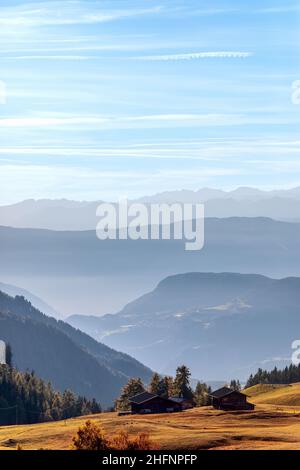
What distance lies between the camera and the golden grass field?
122688 millimetres

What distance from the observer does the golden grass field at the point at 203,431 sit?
403 ft

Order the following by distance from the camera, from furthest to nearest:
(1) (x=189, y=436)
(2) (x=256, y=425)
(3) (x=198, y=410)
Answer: (3) (x=198, y=410), (2) (x=256, y=425), (1) (x=189, y=436)

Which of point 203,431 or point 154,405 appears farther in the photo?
point 154,405

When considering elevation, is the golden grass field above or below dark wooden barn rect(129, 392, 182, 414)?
below

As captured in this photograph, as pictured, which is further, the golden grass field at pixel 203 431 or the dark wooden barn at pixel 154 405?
the dark wooden barn at pixel 154 405

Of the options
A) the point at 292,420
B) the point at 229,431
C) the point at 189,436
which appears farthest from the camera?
the point at 292,420

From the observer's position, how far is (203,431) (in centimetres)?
14400

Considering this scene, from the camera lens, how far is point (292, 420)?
17138 cm

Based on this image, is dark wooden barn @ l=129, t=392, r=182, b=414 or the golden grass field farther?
dark wooden barn @ l=129, t=392, r=182, b=414

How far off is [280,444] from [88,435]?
21.1 meters

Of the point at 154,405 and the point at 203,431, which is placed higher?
the point at 154,405
